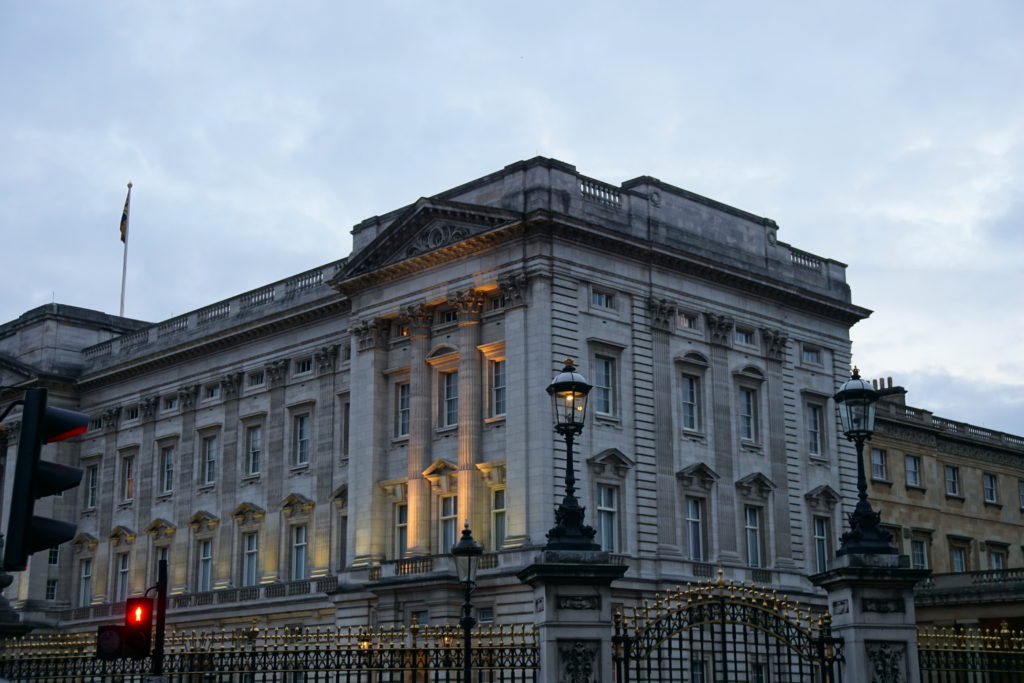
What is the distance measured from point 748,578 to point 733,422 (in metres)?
6.00

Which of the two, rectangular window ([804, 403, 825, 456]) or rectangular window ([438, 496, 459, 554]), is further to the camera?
rectangular window ([804, 403, 825, 456])

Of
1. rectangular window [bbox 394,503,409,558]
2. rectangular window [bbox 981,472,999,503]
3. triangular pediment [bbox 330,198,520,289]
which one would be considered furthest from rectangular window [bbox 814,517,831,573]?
rectangular window [bbox 981,472,999,503]

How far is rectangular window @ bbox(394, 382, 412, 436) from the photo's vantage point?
53.1 meters

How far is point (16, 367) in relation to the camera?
7256 cm

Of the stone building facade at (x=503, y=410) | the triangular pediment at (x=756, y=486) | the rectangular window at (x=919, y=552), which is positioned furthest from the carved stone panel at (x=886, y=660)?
the rectangular window at (x=919, y=552)

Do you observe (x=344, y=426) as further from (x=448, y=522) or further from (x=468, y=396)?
(x=468, y=396)

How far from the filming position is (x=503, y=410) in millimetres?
49312

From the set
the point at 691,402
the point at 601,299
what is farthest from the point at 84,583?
the point at 691,402

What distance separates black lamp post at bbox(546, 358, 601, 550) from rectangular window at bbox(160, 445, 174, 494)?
4689 centimetres

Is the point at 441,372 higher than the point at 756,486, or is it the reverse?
the point at 441,372

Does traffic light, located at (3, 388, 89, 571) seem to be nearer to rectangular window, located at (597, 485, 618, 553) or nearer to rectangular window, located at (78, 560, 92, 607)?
rectangular window, located at (597, 485, 618, 553)

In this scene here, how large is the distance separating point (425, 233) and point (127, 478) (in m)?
25.4

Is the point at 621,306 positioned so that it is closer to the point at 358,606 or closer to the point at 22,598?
the point at 358,606

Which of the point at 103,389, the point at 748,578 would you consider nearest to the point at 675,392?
the point at 748,578
